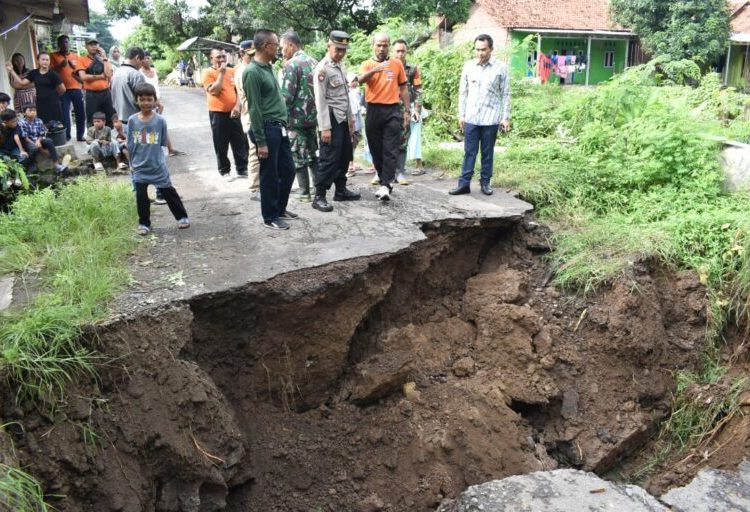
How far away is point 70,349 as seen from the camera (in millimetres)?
3633

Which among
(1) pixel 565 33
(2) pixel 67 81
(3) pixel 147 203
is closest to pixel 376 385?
(3) pixel 147 203

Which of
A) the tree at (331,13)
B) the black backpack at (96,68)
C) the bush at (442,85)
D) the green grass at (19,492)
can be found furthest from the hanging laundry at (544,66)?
the green grass at (19,492)

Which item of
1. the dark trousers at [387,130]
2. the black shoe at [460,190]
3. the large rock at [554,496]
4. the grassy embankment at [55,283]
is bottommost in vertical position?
the large rock at [554,496]

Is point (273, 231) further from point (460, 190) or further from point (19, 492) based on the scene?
point (19, 492)

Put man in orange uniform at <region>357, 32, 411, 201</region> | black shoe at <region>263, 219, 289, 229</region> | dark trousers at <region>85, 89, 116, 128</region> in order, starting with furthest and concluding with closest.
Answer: dark trousers at <region>85, 89, 116, 128</region> < man in orange uniform at <region>357, 32, 411, 201</region> < black shoe at <region>263, 219, 289, 229</region>

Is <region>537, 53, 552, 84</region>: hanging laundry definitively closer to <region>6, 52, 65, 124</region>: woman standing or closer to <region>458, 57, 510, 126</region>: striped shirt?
<region>458, 57, 510, 126</region>: striped shirt

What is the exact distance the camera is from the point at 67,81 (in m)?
9.91

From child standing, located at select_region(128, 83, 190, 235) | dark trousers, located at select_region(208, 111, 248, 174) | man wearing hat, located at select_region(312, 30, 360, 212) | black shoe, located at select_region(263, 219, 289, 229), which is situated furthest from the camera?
dark trousers, located at select_region(208, 111, 248, 174)

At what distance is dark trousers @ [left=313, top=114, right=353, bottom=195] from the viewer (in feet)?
19.7

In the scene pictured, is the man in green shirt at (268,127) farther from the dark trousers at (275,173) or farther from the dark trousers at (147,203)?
the dark trousers at (147,203)

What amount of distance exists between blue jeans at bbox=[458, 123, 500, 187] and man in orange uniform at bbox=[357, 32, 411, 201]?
0.77 meters

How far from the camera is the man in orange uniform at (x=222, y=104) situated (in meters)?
7.04

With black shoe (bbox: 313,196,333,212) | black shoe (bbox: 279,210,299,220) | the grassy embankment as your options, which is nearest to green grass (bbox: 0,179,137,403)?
the grassy embankment

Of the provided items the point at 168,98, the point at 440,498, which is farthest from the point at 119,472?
the point at 168,98
